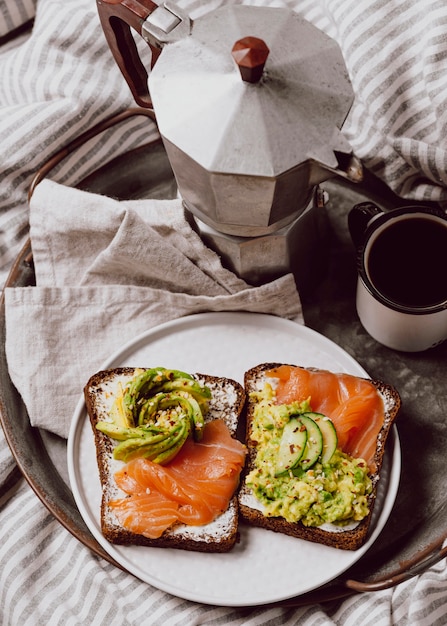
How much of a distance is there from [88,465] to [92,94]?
2.69 ft

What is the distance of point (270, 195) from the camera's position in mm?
1325

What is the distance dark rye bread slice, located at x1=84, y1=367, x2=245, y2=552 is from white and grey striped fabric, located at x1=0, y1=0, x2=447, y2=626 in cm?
14

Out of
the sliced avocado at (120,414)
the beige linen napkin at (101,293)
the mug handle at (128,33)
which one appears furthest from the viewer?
the beige linen napkin at (101,293)

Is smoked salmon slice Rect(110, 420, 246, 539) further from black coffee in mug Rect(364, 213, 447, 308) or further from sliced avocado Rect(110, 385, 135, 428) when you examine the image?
black coffee in mug Rect(364, 213, 447, 308)

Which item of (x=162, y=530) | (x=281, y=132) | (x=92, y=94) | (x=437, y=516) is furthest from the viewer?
(x=92, y=94)

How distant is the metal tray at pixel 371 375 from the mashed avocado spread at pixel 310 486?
16cm

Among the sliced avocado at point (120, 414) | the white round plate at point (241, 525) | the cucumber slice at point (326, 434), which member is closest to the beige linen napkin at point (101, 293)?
the white round plate at point (241, 525)

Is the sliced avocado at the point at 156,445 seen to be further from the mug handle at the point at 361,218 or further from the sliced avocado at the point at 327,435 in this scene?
the mug handle at the point at 361,218

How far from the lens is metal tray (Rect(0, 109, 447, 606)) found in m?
1.51

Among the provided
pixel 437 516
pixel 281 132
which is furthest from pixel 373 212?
pixel 437 516

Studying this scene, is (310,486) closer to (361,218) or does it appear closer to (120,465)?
(120,465)

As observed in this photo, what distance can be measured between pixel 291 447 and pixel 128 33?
79cm

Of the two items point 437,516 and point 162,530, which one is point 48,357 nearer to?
point 162,530

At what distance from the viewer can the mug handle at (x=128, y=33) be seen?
1.35 m
